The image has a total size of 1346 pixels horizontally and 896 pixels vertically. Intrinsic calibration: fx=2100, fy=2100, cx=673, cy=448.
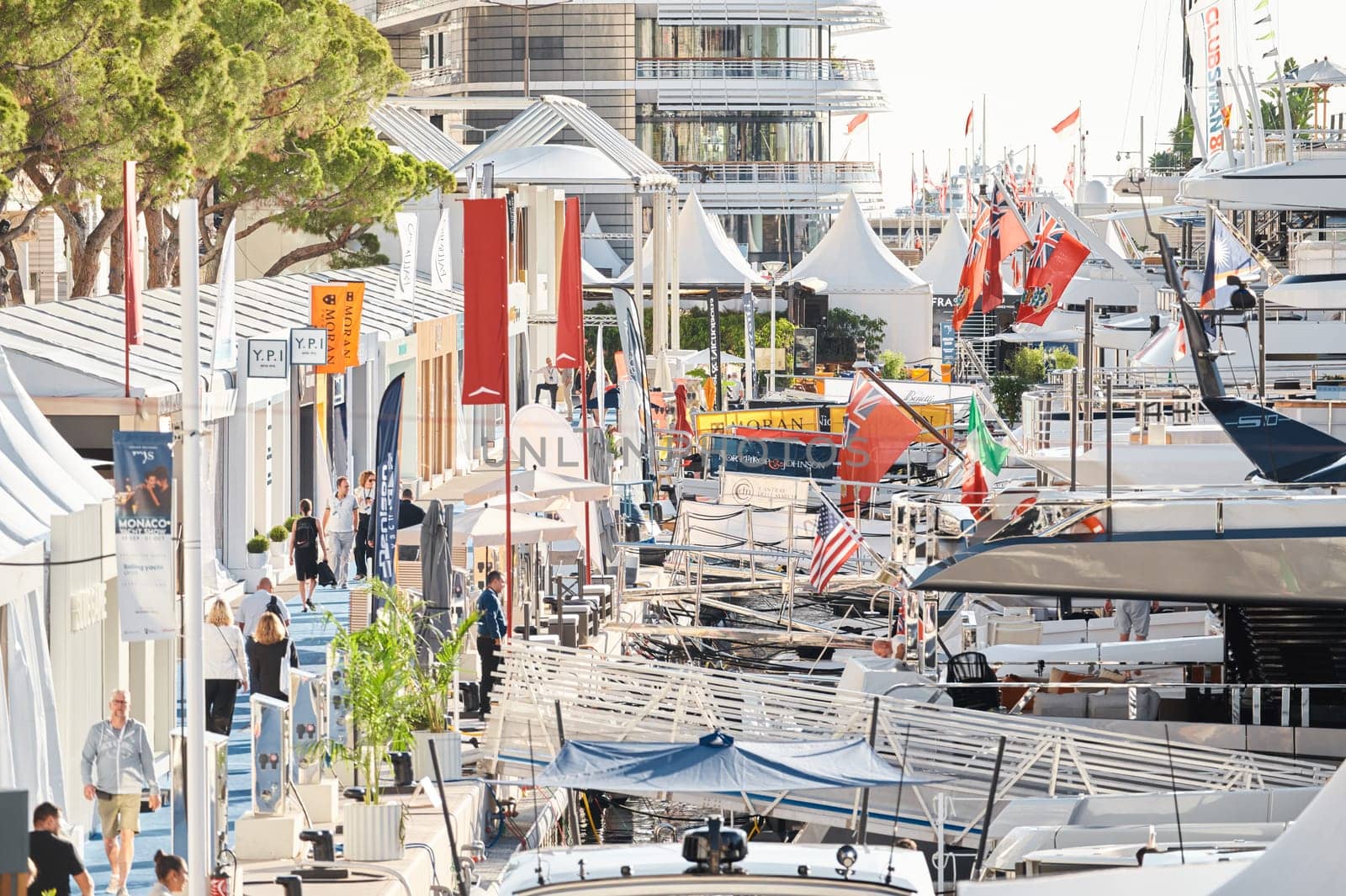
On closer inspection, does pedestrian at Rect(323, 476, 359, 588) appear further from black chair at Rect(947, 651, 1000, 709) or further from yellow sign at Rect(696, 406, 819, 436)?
yellow sign at Rect(696, 406, 819, 436)

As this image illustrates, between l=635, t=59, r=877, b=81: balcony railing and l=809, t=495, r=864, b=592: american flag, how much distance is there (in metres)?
66.0

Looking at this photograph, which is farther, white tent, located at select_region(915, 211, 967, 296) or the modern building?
the modern building

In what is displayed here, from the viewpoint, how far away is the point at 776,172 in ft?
278

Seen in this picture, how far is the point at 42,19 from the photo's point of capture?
19750 millimetres

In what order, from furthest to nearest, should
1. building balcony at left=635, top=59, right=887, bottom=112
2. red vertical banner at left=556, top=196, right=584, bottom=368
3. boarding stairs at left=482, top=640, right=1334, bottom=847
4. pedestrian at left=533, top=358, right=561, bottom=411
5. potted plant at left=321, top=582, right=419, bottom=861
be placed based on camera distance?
building balcony at left=635, top=59, right=887, bottom=112, pedestrian at left=533, top=358, right=561, bottom=411, red vertical banner at left=556, top=196, right=584, bottom=368, boarding stairs at left=482, top=640, right=1334, bottom=847, potted plant at left=321, top=582, right=419, bottom=861

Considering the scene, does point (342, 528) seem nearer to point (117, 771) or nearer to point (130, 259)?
point (130, 259)

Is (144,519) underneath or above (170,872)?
above

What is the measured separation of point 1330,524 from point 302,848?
6756 millimetres

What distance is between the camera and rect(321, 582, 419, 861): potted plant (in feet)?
41.7

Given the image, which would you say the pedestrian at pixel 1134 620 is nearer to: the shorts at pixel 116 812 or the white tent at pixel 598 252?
the shorts at pixel 116 812

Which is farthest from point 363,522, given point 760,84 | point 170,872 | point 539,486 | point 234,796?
point 760,84

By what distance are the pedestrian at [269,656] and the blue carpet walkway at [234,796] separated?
402 mm

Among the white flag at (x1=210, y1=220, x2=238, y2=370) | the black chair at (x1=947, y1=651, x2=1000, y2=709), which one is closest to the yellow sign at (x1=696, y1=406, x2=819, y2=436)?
the black chair at (x1=947, y1=651, x2=1000, y2=709)

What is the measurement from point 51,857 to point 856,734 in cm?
540
